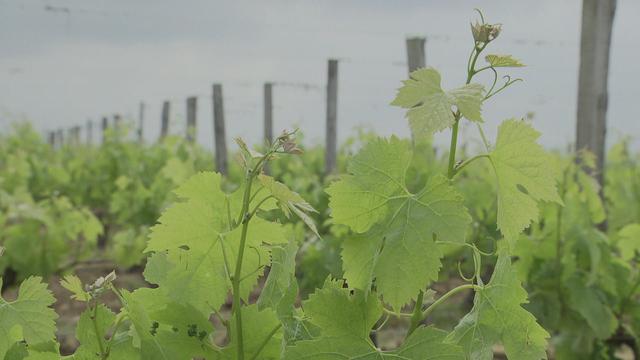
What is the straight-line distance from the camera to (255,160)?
121cm

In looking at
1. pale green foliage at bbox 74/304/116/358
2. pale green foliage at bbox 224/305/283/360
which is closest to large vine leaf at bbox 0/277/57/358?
pale green foliage at bbox 74/304/116/358

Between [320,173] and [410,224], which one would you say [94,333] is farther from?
[320,173]

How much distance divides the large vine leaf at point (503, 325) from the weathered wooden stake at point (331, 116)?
891cm

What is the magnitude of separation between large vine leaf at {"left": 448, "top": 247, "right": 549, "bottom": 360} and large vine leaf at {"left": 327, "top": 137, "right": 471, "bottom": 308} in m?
0.12

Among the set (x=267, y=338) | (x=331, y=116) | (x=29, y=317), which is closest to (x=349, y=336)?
(x=267, y=338)

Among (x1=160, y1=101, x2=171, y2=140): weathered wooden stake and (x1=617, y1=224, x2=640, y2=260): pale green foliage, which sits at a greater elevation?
(x1=617, y1=224, x2=640, y2=260): pale green foliage

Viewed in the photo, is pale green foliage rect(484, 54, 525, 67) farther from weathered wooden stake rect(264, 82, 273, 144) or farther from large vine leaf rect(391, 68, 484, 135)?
weathered wooden stake rect(264, 82, 273, 144)

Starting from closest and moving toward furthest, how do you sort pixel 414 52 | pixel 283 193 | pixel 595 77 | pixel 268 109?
pixel 283 193
pixel 595 77
pixel 414 52
pixel 268 109

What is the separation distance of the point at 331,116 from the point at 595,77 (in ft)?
16.2

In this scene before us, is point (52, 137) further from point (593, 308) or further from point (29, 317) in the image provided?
point (29, 317)

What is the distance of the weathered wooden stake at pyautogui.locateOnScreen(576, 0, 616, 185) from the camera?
605cm

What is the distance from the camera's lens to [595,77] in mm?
6070

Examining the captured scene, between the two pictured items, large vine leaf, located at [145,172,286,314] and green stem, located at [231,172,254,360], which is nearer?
green stem, located at [231,172,254,360]

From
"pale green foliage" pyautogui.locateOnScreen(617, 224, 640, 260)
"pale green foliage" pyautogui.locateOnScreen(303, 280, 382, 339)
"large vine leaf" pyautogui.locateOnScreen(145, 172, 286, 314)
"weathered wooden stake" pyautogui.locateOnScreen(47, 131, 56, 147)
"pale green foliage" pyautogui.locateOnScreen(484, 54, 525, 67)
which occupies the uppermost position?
"pale green foliage" pyautogui.locateOnScreen(484, 54, 525, 67)
